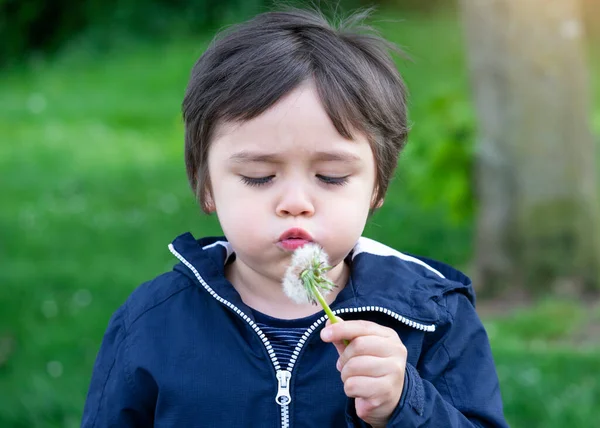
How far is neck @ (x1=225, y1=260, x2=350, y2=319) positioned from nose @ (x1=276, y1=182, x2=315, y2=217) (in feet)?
0.73

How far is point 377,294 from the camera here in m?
2.16

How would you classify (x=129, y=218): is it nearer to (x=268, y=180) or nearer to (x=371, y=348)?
(x=268, y=180)

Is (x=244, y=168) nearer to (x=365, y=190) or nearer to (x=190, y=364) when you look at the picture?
(x=365, y=190)

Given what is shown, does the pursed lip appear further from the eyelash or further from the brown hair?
the brown hair

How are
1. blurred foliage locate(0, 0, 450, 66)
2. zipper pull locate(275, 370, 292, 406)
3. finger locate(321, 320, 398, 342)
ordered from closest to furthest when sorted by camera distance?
1. finger locate(321, 320, 398, 342)
2. zipper pull locate(275, 370, 292, 406)
3. blurred foliage locate(0, 0, 450, 66)

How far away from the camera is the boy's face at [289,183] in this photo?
1988 mm

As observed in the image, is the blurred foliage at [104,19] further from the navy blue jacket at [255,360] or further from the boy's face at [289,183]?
the boy's face at [289,183]

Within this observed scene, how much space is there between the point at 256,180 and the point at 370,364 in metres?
0.44

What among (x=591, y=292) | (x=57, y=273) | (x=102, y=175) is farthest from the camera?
(x=102, y=175)

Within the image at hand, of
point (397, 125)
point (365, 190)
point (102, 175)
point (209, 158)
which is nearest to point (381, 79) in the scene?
point (397, 125)

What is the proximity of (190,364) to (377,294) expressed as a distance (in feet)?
1.40

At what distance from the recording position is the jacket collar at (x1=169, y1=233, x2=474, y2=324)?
2.15 meters

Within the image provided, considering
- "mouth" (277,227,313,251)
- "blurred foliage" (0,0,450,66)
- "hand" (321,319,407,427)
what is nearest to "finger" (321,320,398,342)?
"hand" (321,319,407,427)

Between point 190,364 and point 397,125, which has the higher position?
point 397,125
